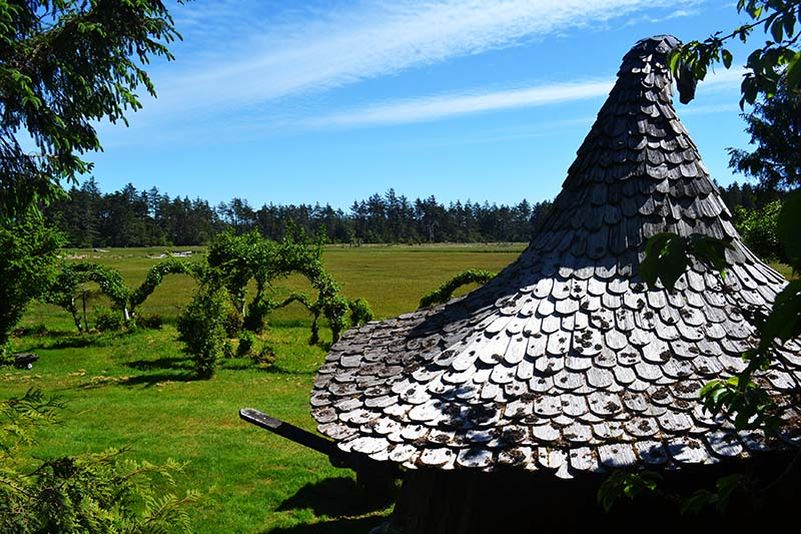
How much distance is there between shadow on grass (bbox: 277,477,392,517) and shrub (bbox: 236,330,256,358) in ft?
42.0

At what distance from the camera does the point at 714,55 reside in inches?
101

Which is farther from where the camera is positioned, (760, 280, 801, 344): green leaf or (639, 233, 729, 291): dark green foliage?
(639, 233, 729, 291): dark green foliage

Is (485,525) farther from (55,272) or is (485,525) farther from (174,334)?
(174,334)

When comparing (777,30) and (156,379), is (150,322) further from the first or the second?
(777,30)

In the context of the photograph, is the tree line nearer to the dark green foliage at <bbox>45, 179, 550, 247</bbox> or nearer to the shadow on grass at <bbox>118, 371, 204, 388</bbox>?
the dark green foliage at <bbox>45, 179, 550, 247</bbox>

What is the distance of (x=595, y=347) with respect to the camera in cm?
311

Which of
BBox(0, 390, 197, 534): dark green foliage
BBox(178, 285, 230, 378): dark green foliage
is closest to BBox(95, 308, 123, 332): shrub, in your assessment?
BBox(178, 285, 230, 378): dark green foliage

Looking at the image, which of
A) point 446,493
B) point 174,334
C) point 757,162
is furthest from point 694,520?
point 757,162

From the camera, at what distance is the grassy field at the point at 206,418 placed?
8.47 m

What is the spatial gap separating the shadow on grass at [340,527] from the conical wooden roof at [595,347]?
430 cm

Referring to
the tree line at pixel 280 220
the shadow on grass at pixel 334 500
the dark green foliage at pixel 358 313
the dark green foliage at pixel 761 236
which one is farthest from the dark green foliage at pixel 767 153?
the tree line at pixel 280 220

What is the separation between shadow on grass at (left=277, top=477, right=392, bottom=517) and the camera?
842cm

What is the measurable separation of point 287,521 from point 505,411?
246 inches

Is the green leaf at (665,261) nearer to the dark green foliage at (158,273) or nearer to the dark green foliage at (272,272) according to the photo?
the dark green foliage at (272,272)
